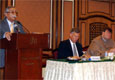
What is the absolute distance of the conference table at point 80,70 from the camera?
352 centimetres

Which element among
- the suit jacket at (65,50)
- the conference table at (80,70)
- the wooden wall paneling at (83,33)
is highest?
the wooden wall paneling at (83,33)

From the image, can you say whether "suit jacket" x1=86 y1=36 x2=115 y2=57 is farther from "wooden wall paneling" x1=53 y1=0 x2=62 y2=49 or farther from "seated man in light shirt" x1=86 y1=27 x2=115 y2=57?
"wooden wall paneling" x1=53 y1=0 x2=62 y2=49

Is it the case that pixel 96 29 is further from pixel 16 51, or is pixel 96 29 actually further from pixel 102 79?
pixel 16 51

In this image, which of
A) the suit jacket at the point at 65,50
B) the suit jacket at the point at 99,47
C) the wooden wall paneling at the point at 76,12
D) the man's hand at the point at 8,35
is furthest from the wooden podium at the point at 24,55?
the wooden wall paneling at the point at 76,12

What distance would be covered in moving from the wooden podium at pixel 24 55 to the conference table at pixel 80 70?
521 mm

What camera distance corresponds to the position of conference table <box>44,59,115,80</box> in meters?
3.52

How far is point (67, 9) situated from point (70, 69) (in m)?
4.11

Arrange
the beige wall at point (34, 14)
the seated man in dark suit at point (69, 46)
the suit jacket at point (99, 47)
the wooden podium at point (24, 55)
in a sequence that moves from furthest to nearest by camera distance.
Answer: the beige wall at point (34, 14)
the suit jacket at point (99, 47)
the seated man in dark suit at point (69, 46)
the wooden podium at point (24, 55)

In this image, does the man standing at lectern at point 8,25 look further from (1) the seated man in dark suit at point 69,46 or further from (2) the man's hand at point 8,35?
(1) the seated man in dark suit at point 69,46

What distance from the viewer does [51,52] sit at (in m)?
7.02

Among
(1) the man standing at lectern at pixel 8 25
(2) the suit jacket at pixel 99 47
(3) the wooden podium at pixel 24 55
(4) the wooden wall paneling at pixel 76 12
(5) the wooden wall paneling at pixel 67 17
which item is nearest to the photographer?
(3) the wooden podium at pixel 24 55

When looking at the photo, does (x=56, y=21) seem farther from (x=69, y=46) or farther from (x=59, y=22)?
(x=69, y=46)

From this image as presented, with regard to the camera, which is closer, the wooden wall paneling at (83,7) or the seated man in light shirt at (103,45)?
the seated man in light shirt at (103,45)

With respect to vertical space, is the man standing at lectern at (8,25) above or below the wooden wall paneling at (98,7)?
below
